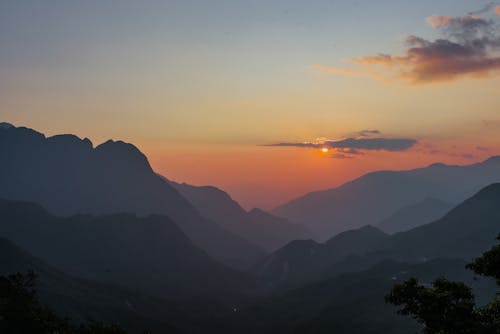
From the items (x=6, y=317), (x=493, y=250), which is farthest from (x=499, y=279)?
(x=6, y=317)

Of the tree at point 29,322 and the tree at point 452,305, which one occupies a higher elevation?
the tree at point 452,305

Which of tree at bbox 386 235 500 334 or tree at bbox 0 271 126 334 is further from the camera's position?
tree at bbox 0 271 126 334

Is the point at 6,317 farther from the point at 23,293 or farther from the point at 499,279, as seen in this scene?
the point at 499,279

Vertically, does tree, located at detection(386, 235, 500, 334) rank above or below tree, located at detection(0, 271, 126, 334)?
above

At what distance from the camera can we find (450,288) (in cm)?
3097

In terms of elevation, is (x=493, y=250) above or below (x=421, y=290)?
above

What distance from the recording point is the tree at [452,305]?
28906mm

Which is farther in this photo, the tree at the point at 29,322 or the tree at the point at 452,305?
the tree at the point at 29,322

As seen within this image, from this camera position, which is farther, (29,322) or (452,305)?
(29,322)

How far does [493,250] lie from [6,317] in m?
47.1

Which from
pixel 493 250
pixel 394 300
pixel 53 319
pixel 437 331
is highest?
pixel 493 250

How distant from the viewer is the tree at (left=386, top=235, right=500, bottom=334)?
2891cm

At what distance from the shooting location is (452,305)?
30.1 meters

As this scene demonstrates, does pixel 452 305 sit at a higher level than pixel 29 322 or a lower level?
higher
